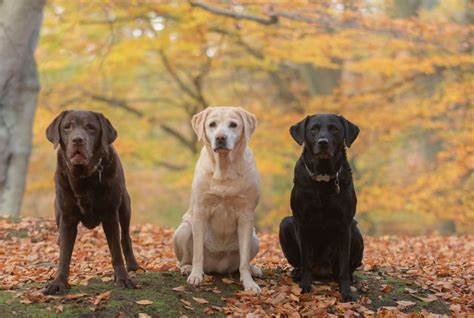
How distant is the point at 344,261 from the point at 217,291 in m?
1.10

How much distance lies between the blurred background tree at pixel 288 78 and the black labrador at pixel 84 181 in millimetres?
8085

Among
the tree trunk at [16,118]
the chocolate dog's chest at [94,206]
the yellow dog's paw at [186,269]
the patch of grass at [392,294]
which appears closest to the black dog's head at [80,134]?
the chocolate dog's chest at [94,206]

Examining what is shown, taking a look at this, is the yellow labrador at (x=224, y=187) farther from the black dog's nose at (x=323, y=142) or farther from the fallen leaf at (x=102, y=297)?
the fallen leaf at (x=102, y=297)

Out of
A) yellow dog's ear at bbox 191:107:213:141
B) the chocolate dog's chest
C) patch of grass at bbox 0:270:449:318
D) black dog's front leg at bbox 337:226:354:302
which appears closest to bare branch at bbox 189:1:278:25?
yellow dog's ear at bbox 191:107:213:141

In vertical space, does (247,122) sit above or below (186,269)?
above

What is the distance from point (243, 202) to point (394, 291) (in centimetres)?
161

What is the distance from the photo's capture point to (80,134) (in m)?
4.44

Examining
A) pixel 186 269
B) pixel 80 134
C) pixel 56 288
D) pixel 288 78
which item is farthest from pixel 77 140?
pixel 288 78

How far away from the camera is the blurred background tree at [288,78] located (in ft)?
43.3

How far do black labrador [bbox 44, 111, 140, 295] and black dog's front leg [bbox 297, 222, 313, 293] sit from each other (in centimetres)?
145

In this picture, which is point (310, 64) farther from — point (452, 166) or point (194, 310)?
point (194, 310)

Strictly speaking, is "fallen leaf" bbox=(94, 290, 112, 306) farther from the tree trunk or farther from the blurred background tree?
the blurred background tree

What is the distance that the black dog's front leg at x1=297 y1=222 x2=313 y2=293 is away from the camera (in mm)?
5207

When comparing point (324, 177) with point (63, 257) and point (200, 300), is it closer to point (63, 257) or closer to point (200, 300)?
point (200, 300)
